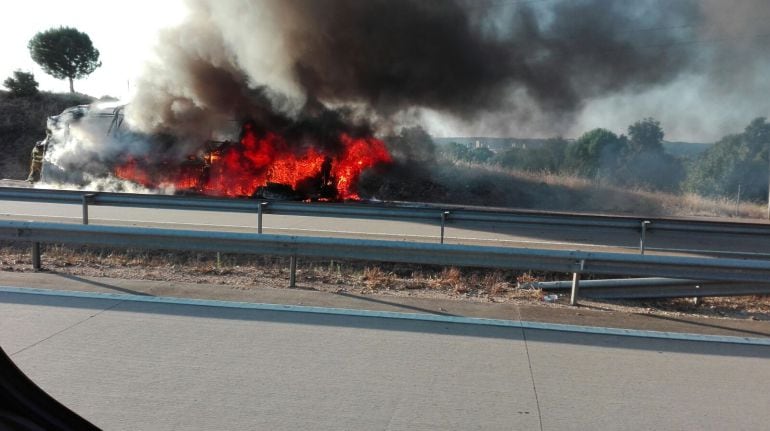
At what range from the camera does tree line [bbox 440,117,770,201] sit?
24.8 metres

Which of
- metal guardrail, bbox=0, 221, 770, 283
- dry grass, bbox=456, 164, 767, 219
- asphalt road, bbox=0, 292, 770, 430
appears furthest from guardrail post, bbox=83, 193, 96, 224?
dry grass, bbox=456, 164, 767, 219

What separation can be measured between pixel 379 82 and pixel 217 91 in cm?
485

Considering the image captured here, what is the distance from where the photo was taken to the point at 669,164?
93.3ft

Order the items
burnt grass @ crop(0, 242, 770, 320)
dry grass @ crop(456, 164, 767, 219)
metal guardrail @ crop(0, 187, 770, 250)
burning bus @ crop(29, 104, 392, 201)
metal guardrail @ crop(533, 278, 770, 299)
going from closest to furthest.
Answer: metal guardrail @ crop(533, 278, 770, 299)
burnt grass @ crop(0, 242, 770, 320)
metal guardrail @ crop(0, 187, 770, 250)
burning bus @ crop(29, 104, 392, 201)
dry grass @ crop(456, 164, 767, 219)

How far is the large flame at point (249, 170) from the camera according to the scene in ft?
53.5

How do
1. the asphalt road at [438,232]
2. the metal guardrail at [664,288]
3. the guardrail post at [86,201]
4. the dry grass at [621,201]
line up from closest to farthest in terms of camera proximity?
1. the metal guardrail at [664,288]
2. the guardrail post at [86,201]
3. the asphalt road at [438,232]
4. the dry grass at [621,201]

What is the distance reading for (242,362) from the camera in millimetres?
4016

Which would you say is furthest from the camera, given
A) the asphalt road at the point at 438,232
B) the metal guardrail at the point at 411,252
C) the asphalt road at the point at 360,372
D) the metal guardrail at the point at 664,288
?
the asphalt road at the point at 438,232

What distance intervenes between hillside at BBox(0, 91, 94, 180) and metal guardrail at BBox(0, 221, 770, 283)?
82.4 ft

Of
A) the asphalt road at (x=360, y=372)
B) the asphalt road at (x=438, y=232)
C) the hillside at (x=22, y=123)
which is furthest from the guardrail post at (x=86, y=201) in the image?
the hillside at (x=22, y=123)

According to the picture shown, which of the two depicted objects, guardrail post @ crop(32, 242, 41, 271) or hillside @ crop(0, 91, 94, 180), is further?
hillside @ crop(0, 91, 94, 180)

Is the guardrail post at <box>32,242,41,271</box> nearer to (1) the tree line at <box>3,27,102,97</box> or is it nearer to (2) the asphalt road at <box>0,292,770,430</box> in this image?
(2) the asphalt road at <box>0,292,770,430</box>

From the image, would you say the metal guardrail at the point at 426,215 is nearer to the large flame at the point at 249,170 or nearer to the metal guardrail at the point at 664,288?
the metal guardrail at the point at 664,288

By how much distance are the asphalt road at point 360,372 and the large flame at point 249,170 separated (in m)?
11.3
